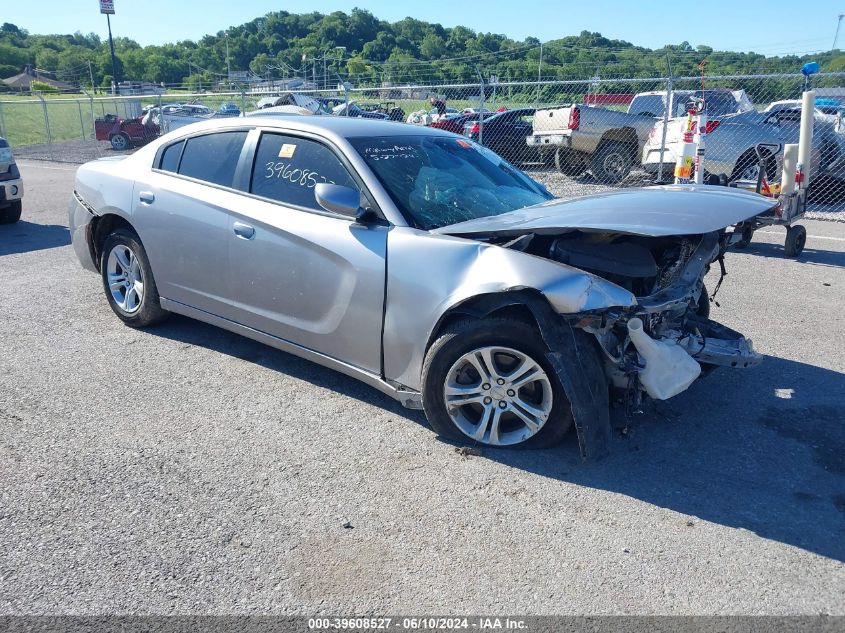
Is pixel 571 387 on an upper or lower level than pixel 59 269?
upper

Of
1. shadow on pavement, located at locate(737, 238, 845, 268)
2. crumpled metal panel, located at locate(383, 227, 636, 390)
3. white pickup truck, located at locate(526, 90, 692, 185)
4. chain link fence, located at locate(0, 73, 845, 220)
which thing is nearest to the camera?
crumpled metal panel, located at locate(383, 227, 636, 390)

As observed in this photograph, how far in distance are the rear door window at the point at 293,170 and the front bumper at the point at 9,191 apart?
7.18 meters

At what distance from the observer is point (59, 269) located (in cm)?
759

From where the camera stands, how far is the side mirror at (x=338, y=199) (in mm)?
3891

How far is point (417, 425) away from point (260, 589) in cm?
150

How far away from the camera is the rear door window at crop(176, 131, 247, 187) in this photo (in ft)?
15.6

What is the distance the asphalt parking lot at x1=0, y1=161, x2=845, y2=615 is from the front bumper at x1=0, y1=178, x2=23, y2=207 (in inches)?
237

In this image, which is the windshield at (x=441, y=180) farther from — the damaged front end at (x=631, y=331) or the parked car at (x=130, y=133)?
the parked car at (x=130, y=133)

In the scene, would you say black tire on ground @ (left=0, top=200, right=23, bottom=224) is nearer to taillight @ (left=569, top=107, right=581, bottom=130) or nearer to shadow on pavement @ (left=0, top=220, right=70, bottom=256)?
shadow on pavement @ (left=0, top=220, right=70, bottom=256)

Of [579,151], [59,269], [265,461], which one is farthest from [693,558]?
[579,151]

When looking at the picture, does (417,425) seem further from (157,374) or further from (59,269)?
(59,269)

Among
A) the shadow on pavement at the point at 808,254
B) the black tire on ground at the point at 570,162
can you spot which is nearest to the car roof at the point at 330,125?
the shadow on pavement at the point at 808,254

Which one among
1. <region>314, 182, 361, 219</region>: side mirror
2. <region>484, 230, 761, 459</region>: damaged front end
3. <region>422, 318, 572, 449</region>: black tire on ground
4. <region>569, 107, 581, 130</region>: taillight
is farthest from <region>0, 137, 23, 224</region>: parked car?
<region>569, 107, 581, 130</region>: taillight

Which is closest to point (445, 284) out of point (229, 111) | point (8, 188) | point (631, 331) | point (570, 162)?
point (631, 331)
